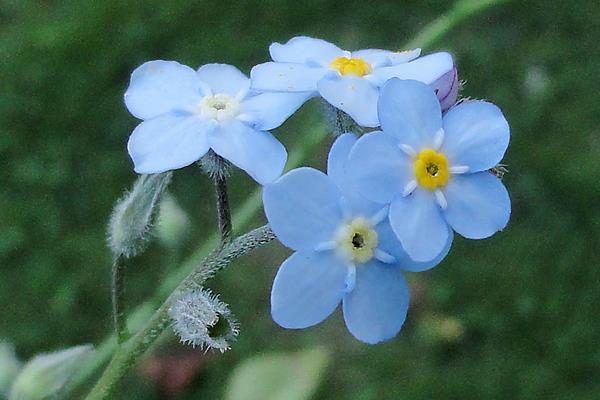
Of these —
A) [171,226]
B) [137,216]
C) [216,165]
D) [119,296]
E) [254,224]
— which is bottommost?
[254,224]

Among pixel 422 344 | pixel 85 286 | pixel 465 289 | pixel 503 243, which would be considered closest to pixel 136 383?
pixel 85 286

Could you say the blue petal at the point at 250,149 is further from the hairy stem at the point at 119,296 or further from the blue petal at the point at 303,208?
the hairy stem at the point at 119,296

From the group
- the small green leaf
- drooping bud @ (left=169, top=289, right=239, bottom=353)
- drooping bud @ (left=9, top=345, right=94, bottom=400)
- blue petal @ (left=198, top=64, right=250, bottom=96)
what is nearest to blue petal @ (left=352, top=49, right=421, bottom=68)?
blue petal @ (left=198, top=64, right=250, bottom=96)

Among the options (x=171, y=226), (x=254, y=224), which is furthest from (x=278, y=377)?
(x=171, y=226)

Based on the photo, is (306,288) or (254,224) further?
(254,224)

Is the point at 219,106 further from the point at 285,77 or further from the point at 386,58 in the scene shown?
the point at 386,58

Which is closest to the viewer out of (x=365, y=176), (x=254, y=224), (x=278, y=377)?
(x=365, y=176)

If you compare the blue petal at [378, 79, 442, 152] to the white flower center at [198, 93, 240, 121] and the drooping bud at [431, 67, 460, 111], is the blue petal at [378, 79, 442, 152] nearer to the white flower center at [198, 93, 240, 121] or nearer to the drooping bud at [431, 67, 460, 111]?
the drooping bud at [431, 67, 460, 111]
